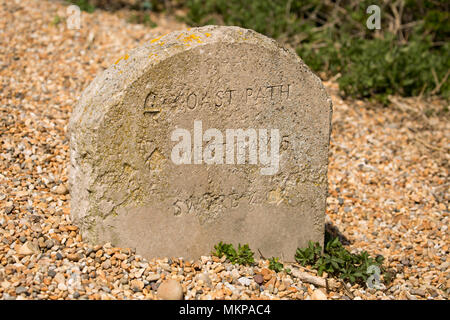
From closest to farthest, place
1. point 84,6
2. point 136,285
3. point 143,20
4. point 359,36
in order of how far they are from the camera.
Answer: point 136,285 → point 84,6 → point 143,20 → point 359,36

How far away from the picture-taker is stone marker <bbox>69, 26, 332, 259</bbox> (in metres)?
3.38

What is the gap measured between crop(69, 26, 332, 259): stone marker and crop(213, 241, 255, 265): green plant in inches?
2.3

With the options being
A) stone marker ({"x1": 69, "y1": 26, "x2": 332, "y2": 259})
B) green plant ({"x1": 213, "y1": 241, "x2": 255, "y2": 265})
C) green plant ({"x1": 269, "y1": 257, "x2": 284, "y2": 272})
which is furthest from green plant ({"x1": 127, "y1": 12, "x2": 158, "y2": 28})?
green plant ({"x1": 269, "y1": 257, "x2": 284, "y2": 272})

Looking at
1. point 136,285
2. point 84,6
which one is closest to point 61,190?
point 136,285

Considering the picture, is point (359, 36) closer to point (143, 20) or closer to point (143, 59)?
point (143, 20)

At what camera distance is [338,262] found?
12.9ft

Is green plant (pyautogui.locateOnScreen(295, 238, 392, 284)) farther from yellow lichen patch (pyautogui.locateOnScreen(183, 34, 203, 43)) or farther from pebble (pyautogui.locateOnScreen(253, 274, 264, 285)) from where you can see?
yellow lichen patch (pyautogui.locateOnScreen(183, 34, 203, 43))

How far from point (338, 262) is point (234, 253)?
30.7 inches

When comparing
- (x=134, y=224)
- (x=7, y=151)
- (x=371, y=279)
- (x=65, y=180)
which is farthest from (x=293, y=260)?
(x=7, y=151)

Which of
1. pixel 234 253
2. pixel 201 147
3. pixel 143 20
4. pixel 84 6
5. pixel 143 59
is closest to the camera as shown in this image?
pixel 143 59

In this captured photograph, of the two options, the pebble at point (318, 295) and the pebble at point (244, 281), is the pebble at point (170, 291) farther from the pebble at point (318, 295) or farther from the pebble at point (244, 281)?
the pebble at point (318, 295)

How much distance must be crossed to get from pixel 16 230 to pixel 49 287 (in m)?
0.61

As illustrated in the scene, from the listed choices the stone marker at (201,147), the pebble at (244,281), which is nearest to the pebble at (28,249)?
the stone marker at (201,147)

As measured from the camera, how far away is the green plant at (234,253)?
12.5ft
